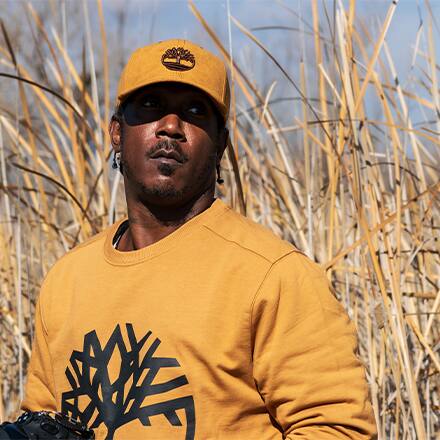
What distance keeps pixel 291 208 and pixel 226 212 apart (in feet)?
2.27

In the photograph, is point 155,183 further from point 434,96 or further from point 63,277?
point 434,96

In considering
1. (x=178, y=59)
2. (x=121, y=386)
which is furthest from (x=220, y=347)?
(x=178, y=59)

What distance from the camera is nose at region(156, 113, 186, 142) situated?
150 centimetres

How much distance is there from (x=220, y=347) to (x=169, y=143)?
34cm

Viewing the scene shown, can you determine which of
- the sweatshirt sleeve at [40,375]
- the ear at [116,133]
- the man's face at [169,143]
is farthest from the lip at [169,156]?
the sweatshirt sleeve at [40,375]

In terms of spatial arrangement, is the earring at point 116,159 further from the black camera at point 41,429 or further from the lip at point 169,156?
the black camera at point 41,429

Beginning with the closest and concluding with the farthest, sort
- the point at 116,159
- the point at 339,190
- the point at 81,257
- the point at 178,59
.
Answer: the point at 178,59 < the point at 81,257 < the point at 116,159 < the point at 339,190

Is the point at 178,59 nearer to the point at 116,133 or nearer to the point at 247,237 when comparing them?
the point at 116,133

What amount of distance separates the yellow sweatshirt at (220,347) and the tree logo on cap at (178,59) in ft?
0.83

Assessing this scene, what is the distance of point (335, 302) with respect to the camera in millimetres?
1431

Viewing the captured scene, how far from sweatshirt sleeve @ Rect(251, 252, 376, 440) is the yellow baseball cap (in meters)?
0.34

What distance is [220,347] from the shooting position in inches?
54.9

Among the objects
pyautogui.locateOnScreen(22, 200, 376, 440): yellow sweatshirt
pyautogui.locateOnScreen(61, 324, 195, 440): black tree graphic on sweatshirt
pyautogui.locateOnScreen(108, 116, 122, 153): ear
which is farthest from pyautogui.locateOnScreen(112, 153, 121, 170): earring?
pyautogui.locateOnScreen(61, 324, 195, 440): black tree graphic on sweatshirt

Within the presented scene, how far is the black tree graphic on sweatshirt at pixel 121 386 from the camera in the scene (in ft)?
4.64
